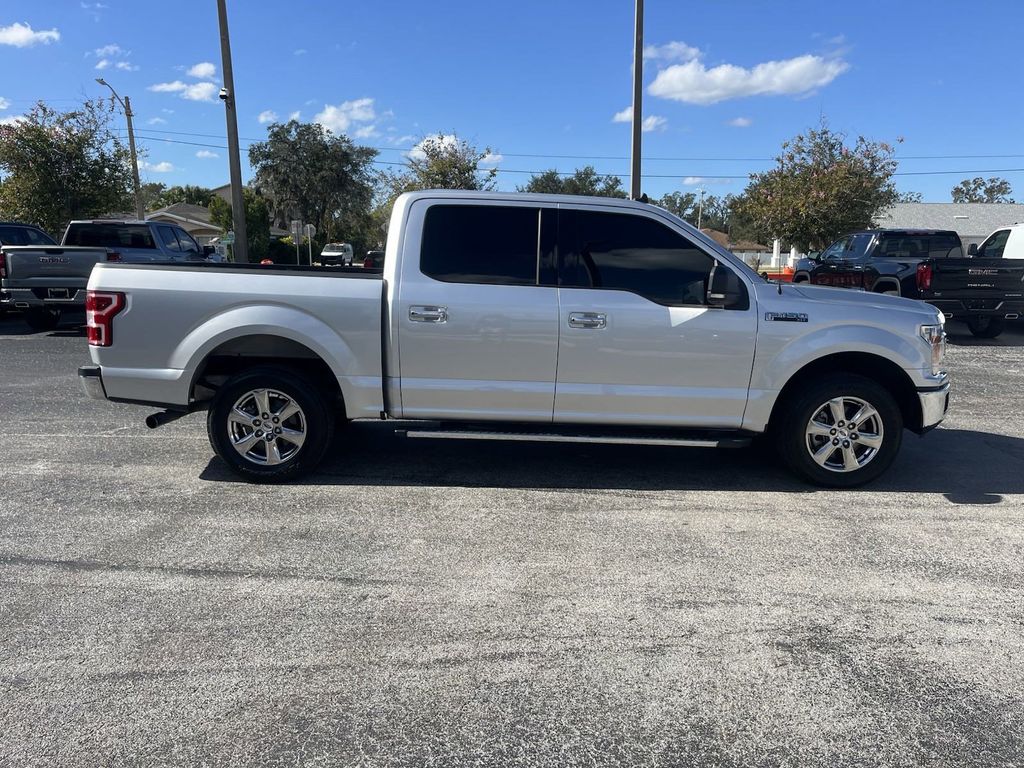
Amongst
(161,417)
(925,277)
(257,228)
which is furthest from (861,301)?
(257,228)

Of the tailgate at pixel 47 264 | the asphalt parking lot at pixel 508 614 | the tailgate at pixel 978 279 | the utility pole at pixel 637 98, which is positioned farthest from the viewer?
the utility pole at pixel 637 98

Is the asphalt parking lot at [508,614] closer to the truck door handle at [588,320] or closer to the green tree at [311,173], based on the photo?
the truck door handle at [588,320]

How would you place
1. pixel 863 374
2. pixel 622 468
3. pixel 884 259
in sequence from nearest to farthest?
pixel 863 374 → pixel 622 468 → pixel 884 259

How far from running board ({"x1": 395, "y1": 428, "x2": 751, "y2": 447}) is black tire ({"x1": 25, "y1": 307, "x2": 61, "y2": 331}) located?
11.0 meters

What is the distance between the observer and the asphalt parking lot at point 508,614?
104 inches

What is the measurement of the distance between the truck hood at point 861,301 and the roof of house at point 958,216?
4729 centimetres

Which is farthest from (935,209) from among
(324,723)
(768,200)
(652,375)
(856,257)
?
(324,723)

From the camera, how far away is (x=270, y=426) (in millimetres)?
5219

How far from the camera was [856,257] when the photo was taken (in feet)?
48.9

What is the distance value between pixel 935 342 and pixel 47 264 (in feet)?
41.7

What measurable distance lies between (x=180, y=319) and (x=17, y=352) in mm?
7834

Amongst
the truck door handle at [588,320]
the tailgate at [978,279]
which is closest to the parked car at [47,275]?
the truck door handle at [588,320]

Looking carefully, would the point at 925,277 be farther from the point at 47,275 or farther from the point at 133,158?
the point at 133,158

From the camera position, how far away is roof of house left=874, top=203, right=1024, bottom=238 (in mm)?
48469
